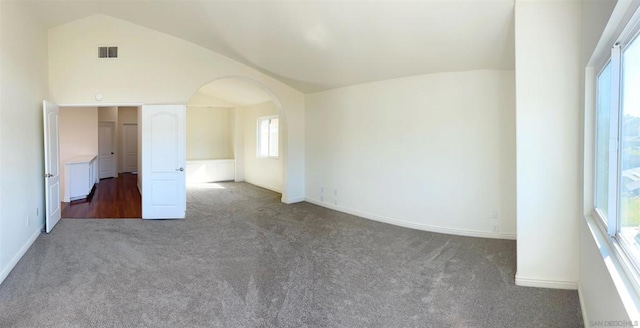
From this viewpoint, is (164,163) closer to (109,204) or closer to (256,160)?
(109,204)

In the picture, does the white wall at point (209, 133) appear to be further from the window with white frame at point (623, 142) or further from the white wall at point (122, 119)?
the window with white frame at point (623, 142)

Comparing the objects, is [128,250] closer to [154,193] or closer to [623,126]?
[154,193]

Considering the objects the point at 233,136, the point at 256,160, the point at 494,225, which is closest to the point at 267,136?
the point at 256,160

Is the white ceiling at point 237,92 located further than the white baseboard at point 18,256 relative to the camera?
Yes

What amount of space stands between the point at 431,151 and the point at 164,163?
4.22 metres

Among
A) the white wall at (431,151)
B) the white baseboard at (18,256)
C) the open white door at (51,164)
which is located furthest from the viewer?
the open white door at (51,164)

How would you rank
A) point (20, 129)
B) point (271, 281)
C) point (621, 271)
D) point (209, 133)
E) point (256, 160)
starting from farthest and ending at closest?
1. point (209, 133)
2. point (256, 160)
3. point (20, 129)
4. point (271, 281)
5. point (621, 271)

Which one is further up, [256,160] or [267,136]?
[267,136]

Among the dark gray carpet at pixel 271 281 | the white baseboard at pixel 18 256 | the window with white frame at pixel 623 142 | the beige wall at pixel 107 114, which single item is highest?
the beige wall at pixel 107 114

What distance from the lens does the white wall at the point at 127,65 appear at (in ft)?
17.1

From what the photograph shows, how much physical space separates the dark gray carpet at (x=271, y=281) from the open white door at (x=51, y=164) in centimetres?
32

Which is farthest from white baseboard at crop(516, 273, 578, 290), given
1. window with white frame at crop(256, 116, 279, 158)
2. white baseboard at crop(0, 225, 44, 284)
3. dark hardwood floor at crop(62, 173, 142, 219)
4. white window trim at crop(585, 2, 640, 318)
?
window with white frame at crop(256, 116, 279, 158)

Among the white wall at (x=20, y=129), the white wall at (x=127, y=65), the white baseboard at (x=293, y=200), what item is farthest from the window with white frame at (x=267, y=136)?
the white wall at (x=20, y=129)

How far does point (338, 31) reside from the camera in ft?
13.3
